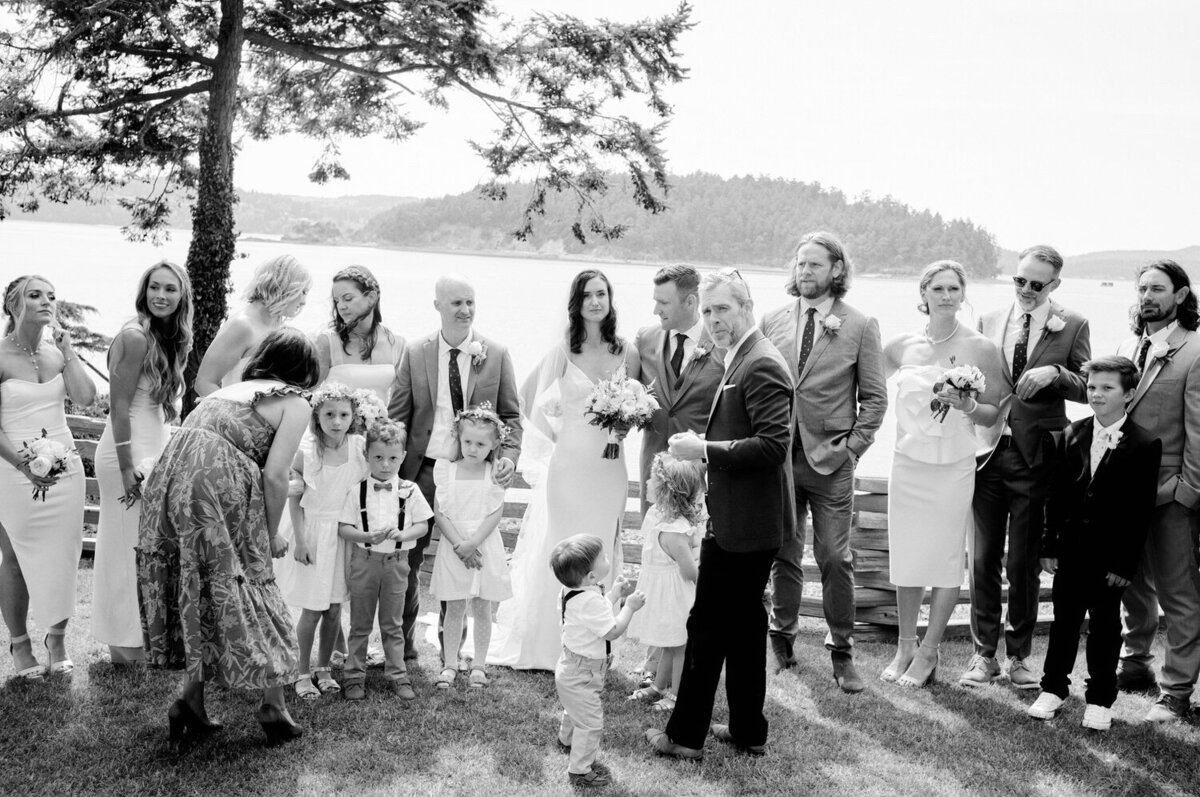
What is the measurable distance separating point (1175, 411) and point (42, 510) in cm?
692

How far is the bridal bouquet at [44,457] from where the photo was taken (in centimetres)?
543

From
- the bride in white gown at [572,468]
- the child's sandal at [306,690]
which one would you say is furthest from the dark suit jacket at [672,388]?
the child's sandal at [306,690]

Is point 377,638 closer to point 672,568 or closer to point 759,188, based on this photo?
point 672,568

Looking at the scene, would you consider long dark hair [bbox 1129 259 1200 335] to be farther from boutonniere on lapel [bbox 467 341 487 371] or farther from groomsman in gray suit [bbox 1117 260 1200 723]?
boutonniere on lapel [bbox 467 341 487 371]

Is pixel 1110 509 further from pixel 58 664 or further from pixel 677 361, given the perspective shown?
pixel 58 664

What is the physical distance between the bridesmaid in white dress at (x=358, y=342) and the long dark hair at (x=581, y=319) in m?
1.18

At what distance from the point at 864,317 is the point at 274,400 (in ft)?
12.0

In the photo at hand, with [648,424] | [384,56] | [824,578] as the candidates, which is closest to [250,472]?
[648,424]

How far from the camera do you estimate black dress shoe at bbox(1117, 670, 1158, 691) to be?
6.34m

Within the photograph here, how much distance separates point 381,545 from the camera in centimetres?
561

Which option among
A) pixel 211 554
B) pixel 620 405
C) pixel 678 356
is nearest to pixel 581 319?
pixel 678 356

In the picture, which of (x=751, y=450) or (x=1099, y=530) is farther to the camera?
(x=1099, y=530)

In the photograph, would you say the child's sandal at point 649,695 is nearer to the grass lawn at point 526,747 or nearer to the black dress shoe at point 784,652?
the grass lawn at point 526,747

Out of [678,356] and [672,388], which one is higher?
[678,356]
